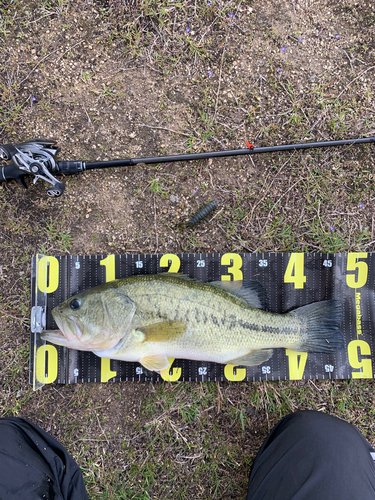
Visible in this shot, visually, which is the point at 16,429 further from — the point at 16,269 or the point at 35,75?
the point at 35,75

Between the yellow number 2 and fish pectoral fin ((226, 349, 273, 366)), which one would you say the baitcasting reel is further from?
fish pectoral fin ((226, 349, 273, 366))

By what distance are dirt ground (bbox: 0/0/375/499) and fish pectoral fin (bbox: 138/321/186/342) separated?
81cm

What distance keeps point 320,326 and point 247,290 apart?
0.77 m

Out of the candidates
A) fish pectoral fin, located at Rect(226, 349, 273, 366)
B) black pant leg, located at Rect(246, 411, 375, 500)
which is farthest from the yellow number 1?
black pant leg, located at Rect(246, 411, 375, 500)

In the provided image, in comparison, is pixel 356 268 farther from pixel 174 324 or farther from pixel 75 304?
pixel 75 304

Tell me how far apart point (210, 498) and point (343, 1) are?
206 inches

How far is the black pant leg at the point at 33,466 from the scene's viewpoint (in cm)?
250

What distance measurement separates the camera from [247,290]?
2.96 meters

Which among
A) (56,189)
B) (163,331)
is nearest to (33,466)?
(163,331)

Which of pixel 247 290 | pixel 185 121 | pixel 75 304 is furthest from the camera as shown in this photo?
pixel 185 121

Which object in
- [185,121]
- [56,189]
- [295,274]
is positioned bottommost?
[295,274]

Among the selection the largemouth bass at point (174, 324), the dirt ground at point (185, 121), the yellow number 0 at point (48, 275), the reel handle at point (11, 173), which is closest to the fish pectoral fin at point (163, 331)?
the largemouth bass at point (174, 324)

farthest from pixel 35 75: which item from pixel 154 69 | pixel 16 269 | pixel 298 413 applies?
pixel 298 413

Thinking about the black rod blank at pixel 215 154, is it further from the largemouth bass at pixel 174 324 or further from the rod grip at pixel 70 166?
the largemouth bass at pixel 174 324
